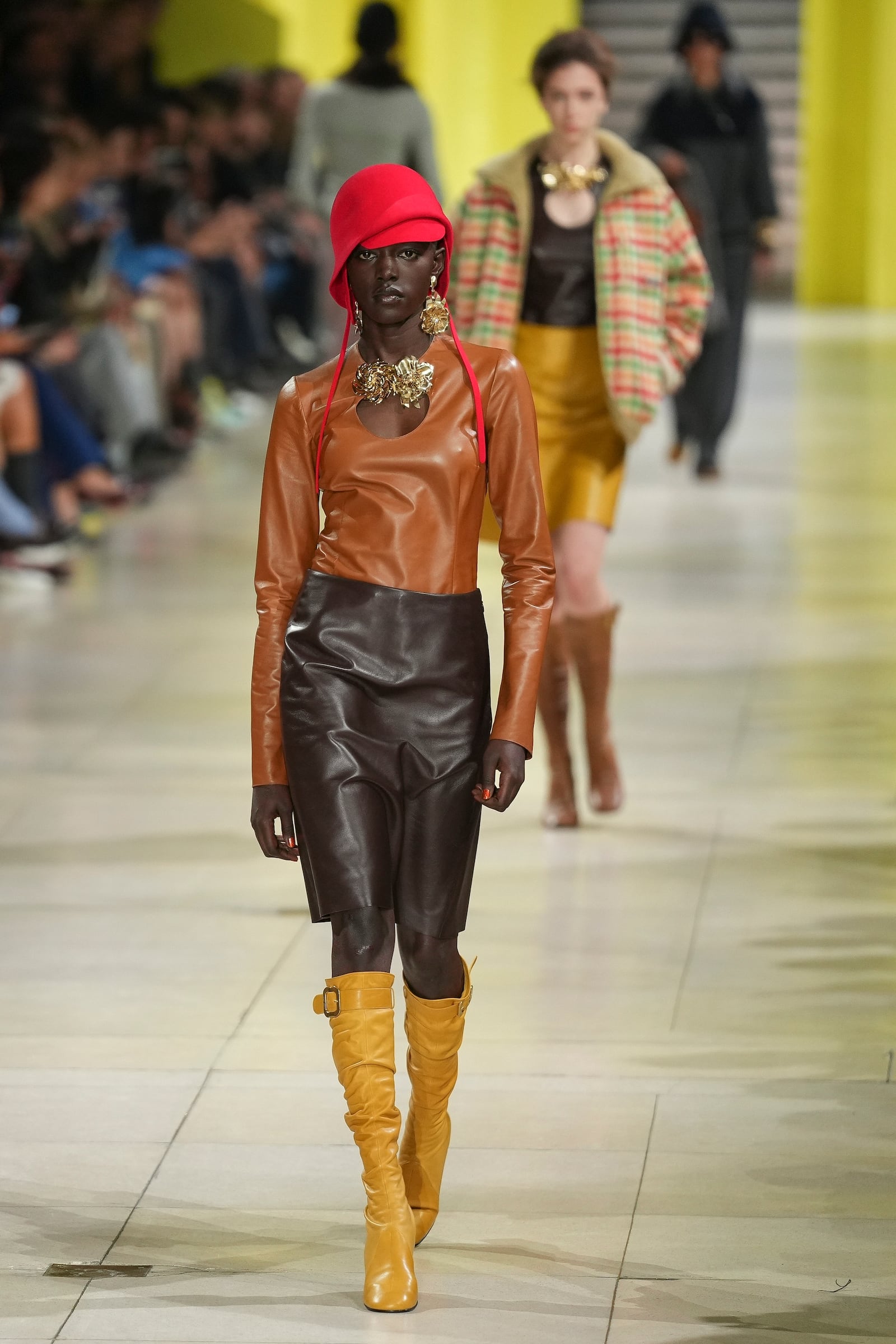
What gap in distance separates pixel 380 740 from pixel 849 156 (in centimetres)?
1875

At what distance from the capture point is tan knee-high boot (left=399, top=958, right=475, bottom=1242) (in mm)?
3131

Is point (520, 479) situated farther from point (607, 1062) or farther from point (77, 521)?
point (77, 521)

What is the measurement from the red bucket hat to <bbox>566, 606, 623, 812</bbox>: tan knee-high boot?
2.35 metres

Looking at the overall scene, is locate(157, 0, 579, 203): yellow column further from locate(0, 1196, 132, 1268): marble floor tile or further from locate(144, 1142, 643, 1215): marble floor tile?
locate(0, 1196, 132, 1268): marble floor tile

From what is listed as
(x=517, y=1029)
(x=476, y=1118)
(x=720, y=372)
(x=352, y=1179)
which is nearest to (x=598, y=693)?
(x=517, y=1029)

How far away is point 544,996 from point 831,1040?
1.74 feet

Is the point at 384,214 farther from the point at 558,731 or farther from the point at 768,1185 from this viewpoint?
the point at 558,731

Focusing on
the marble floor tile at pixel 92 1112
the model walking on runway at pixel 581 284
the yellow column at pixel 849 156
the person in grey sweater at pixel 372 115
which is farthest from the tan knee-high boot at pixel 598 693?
the yellow column at pixel 849 156

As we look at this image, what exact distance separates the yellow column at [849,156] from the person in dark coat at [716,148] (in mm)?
10172

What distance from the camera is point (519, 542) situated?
3133mm

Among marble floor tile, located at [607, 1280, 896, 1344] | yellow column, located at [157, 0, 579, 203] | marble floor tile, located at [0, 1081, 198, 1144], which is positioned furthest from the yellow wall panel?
marble floor tile, located at [607, 1280, 896, 1344]

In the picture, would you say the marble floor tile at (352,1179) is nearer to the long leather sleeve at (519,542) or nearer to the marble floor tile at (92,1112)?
the marble floor tile at (92,1112)

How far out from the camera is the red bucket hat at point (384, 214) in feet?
9.59

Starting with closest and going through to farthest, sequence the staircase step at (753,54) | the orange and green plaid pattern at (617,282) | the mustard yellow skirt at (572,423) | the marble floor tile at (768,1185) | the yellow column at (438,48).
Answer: the marble floor tile at (768,1185) < the orange and green plaid pattern at (617,282) < the mustard yellow skirt at (572,423) < the yellow column at (438,48) < the staircase step at (753,54)
